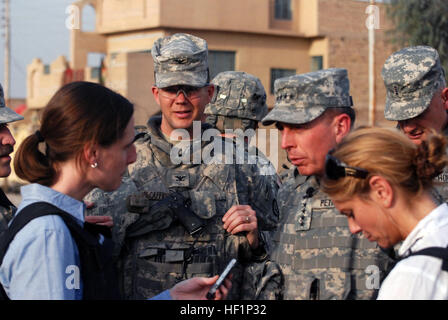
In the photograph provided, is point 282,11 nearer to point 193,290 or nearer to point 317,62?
point 317,62

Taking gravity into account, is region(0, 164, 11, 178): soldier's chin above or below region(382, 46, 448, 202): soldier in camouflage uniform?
below

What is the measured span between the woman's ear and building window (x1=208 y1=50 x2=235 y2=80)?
24083 mm

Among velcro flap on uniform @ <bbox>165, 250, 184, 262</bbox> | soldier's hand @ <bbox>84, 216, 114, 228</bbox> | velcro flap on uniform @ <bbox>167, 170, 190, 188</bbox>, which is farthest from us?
velcro flap on uniform @ <bbox>167, 170, 190, 188</bbox>

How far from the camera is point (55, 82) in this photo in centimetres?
3089

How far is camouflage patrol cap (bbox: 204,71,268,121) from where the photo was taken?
5766 millimetres

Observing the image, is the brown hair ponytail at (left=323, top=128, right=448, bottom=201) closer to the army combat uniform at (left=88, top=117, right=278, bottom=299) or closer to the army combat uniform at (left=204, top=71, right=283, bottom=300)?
the army combat uniform at (left=88, top=117, right=278, bottom=299)

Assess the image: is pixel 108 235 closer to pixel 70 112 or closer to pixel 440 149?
pixel 70 112

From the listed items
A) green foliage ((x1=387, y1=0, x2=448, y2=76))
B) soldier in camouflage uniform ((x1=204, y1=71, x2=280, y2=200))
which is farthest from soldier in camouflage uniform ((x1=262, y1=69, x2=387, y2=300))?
green foliage ((x1=387, y1=0, x2=448, y2=76))

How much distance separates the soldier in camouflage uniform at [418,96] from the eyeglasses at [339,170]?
1566 mm

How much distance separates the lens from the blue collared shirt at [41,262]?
222 cm

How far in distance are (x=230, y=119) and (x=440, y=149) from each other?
361cm

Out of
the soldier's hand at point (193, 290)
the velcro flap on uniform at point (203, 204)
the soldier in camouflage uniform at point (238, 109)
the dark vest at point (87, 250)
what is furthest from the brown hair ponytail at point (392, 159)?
the soldier in camouflage uniform at point (238, 109)

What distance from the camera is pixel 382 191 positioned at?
2.21 m
